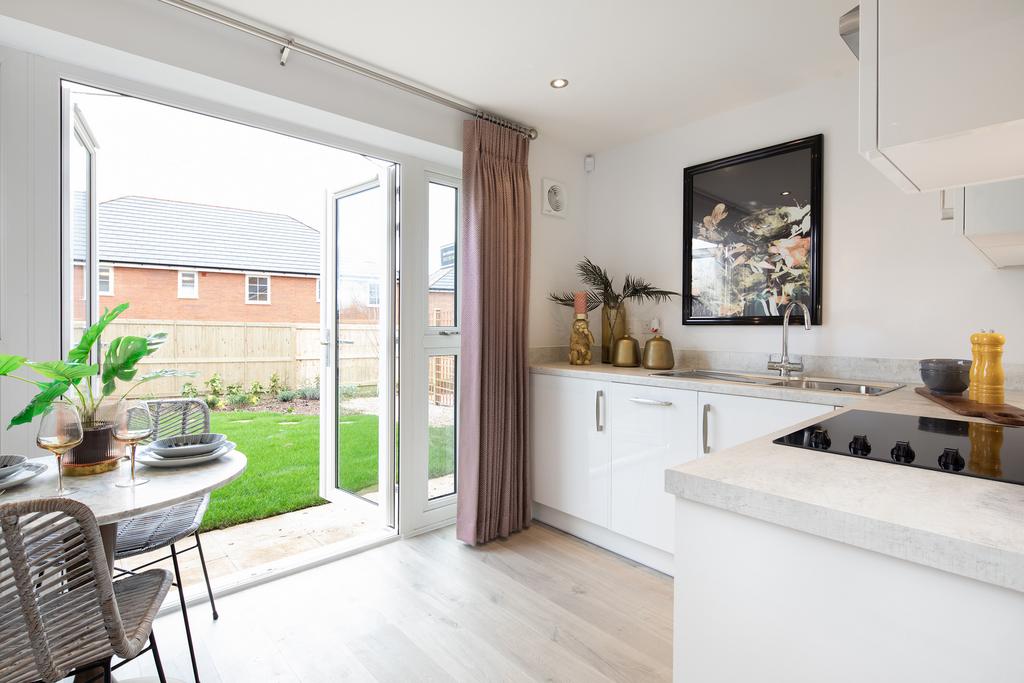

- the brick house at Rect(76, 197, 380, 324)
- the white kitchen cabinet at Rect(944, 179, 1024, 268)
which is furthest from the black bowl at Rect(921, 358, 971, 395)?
the brick house at Rect(76, 197, 380, 324)

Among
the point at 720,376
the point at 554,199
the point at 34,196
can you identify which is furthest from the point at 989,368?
the point at 34,196

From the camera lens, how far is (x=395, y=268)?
9.20 ft

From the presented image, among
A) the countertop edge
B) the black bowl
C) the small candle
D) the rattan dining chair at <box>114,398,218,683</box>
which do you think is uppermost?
the small candle

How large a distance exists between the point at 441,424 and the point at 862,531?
8.28 feet

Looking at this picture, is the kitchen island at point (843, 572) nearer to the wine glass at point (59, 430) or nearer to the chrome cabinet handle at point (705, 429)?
the chrome cabinet handle at point (705, 429)

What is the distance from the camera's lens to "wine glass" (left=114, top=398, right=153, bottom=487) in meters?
1.42

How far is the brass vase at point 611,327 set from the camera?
317 cm

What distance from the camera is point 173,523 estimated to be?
1.79m

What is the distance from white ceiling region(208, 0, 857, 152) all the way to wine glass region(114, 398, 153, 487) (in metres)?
1.47

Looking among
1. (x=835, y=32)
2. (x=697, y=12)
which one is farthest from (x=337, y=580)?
(x=835, y=32)

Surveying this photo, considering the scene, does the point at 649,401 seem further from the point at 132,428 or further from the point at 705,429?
the point at 132,428

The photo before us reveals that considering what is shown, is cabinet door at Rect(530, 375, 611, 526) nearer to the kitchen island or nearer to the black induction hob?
the black induction hob

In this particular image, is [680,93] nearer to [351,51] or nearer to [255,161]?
[351,51]

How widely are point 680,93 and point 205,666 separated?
3198 mm
